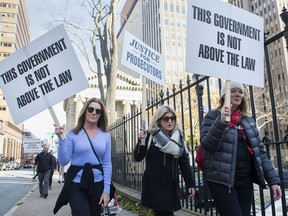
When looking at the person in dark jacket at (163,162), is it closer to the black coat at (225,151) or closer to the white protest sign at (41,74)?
the black coat at (225,151)

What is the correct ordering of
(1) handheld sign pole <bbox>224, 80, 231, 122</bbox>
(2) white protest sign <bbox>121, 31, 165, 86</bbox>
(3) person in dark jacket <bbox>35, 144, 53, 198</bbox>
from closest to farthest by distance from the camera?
1. (1) handheld sign pole <bbox>224, 80, 231, 122</bbox>
2. (2) white protest sign <bbox>121, 31, 165, 86</bbox>
3. (3) person in dark jacket <bbox>35, 144, 53, 198</bbox>

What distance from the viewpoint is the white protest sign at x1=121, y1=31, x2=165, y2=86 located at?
17.3 feet

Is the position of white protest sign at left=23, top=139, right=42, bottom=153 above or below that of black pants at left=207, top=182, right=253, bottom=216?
above

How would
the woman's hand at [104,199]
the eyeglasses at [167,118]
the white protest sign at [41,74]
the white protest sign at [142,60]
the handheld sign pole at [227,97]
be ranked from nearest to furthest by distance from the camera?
the handheld sign pole at [227,97] < the woman's hand at [104,199] < the eyeglasses at [167,118] < the white protest sign at [41,74] < the white protest sign at [142,60]

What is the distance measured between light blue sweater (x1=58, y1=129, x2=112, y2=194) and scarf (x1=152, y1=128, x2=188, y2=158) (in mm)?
601

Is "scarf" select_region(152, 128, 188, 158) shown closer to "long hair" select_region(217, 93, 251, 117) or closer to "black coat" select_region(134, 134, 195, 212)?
"black coat" select_region(134, 134, 195, 212)

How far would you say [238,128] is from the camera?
114 inches

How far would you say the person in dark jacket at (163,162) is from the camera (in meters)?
3.35

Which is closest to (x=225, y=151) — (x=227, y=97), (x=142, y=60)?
(x=227, y=97)

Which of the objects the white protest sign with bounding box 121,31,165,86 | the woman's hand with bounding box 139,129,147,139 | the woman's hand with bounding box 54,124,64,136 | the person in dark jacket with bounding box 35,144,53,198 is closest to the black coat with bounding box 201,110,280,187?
the woman's hand with bounding box 139,129,147,139

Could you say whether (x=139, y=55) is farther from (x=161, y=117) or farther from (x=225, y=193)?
(x=225, y=193)

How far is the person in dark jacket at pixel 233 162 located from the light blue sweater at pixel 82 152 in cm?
113

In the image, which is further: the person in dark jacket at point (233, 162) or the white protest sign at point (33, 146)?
the white protest sign at point (33, 146)

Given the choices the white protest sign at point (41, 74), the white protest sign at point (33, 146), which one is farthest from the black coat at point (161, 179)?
the white protest sign at point (33, 146)
